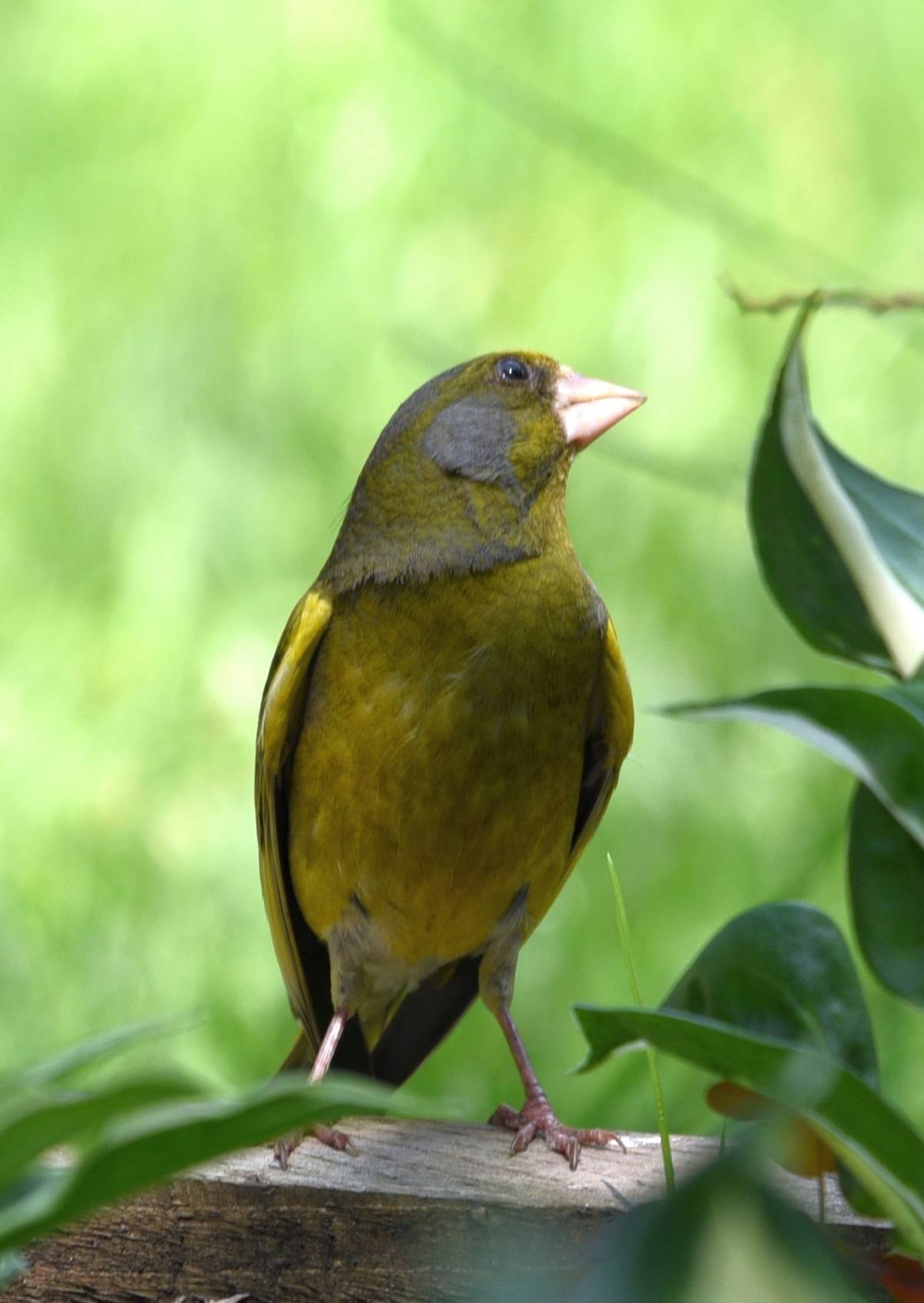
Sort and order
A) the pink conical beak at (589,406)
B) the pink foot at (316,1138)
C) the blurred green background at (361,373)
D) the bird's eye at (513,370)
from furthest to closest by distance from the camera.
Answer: the blurred green background at (361,373), the bird's eye at (513,370), the pink conical beak at (589,406), the pink foot at (316,1138)

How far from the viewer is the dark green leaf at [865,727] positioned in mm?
1284

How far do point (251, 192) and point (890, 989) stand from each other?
4.30 m

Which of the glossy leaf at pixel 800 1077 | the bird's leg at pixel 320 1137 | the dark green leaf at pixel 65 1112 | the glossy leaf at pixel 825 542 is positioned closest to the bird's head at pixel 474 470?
the bird's leg at pixel 320 1137

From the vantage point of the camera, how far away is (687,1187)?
930 mm

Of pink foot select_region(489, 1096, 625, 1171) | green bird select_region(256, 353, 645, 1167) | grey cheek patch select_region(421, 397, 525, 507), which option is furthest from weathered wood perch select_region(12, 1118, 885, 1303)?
grey cheek patch select_region(421, 397, 525, 507)

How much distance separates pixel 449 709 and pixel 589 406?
580mm

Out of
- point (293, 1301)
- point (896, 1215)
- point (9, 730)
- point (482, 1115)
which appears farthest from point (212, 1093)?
point (9, 730)

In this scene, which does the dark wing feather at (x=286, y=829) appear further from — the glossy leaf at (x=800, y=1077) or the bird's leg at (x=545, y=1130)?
the glossy leaf at (x=800, y=1077)

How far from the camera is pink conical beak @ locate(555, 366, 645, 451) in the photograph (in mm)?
2684

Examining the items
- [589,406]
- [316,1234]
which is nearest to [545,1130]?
[316,1234]

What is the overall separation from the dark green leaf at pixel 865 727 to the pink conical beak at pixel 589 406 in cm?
133

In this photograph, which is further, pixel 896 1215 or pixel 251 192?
pixel 251 192

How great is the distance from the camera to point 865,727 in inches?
53.4

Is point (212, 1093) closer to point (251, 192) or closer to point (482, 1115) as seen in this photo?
point (482, 1115)
